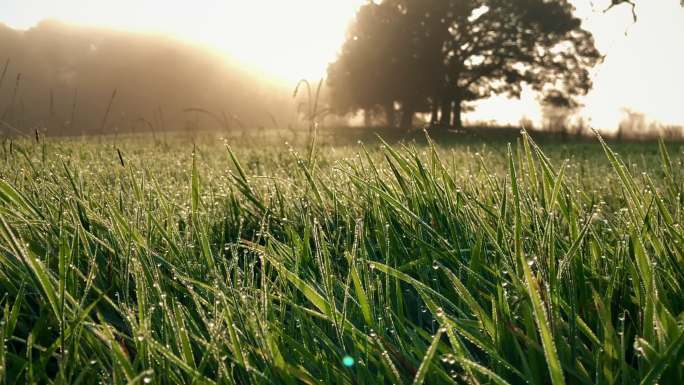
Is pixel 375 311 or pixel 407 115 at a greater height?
pixel 407 115

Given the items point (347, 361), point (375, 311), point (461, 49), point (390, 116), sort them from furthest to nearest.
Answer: point (390, 116) < point (461, 49) < point (375, 311) < point (347, 361)

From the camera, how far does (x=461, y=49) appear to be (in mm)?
28797

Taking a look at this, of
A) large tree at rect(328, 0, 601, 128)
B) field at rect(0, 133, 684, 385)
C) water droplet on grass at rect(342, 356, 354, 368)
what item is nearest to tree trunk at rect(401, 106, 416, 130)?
large tree at rect(328, 0, 601, 128)

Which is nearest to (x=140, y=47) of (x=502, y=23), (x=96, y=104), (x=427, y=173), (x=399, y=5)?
(x=96, y=104)

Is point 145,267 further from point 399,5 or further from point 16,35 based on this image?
point 16,35

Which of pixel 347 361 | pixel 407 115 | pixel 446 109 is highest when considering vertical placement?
pixel 446 109

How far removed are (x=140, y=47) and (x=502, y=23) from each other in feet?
154

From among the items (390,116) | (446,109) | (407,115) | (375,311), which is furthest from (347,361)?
(390,116)

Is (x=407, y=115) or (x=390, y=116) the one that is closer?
(x=407, y=115)

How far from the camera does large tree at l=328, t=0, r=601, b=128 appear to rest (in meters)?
Answer: 27.6

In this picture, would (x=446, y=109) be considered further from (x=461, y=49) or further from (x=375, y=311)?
(x=375, y=311)

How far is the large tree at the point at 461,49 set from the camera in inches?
1086

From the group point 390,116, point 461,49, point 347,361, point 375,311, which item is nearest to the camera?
point 347,361

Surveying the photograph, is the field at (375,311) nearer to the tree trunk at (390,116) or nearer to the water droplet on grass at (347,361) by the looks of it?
the water droplet on grass at (347,361)
